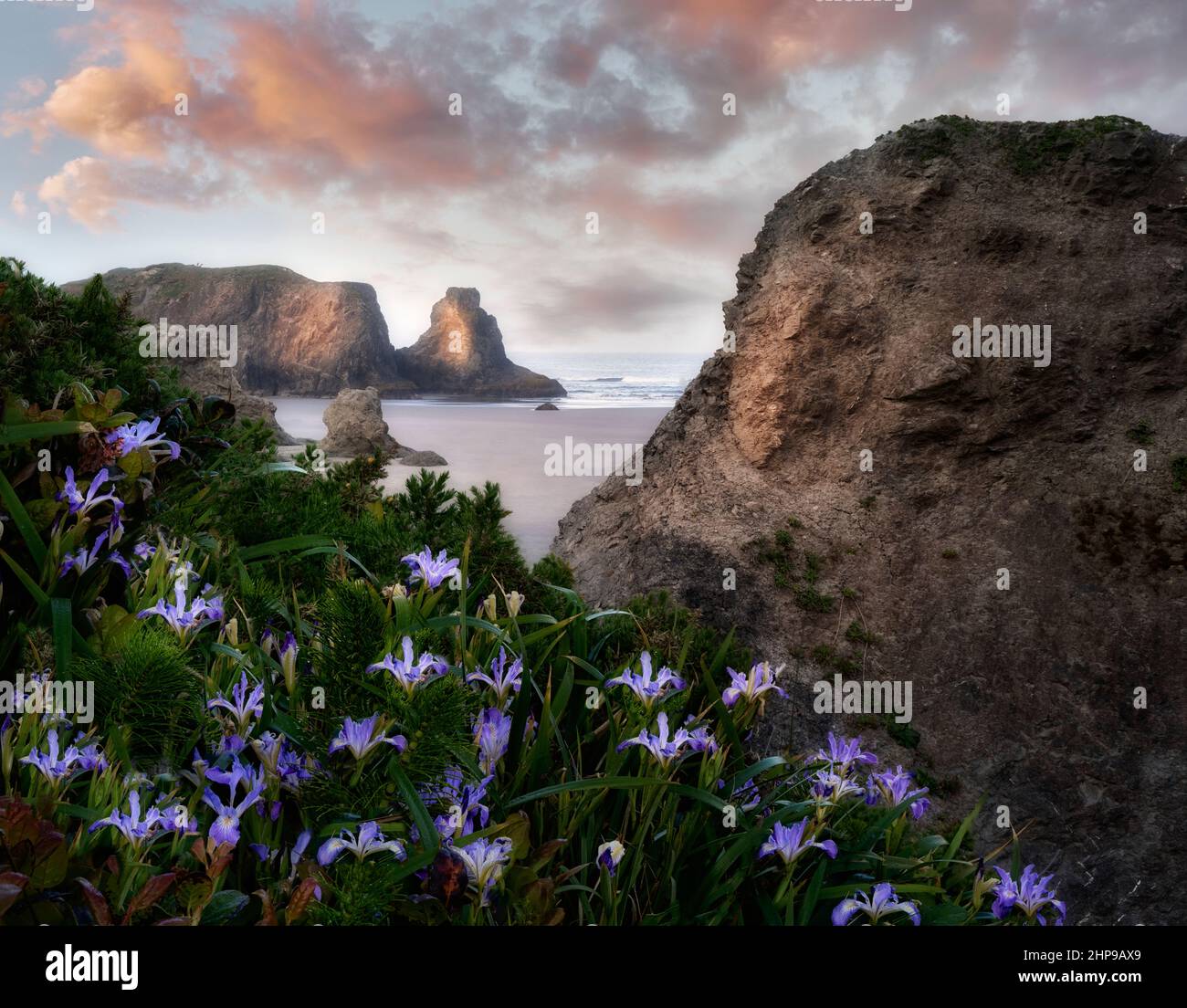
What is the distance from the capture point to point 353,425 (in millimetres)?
10891

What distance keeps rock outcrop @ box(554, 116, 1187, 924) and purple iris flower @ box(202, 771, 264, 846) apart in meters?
5.59

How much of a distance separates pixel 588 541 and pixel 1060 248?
616 cm

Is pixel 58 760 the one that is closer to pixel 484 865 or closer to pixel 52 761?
pixel 52 761

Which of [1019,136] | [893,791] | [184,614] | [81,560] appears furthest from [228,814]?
[1019,136]

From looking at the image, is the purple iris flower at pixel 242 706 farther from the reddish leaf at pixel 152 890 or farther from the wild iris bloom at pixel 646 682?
the wild iris bloom at pixel 646 682

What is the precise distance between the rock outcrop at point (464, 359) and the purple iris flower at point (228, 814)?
2143 cm

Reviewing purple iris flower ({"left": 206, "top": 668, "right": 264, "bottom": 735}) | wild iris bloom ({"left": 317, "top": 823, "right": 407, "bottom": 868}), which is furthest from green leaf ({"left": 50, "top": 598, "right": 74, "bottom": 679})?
wild iris bloom ({"left": 317, "top": 823, "right": 407, "bottom": 868})

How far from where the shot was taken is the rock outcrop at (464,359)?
77.0ft

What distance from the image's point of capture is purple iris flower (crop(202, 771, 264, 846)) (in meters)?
1.65

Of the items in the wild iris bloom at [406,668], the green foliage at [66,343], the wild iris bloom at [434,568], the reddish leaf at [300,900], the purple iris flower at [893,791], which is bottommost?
the purple iris flower at [893,791]

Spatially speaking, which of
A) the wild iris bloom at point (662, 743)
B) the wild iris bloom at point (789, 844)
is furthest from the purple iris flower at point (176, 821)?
the wild iris bloom at point (789, 844)

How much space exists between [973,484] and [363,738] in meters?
8.12
